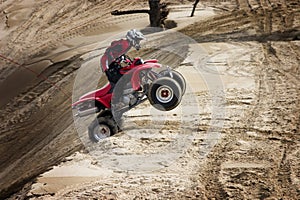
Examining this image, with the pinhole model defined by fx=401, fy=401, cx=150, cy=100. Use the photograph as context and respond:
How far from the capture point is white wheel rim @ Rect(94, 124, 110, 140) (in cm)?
643

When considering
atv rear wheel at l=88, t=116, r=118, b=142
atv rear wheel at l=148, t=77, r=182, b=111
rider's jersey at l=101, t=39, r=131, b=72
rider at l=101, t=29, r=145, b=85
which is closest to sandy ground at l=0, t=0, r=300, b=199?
atv rear wheel at l=88, t=116, r=118, b=142

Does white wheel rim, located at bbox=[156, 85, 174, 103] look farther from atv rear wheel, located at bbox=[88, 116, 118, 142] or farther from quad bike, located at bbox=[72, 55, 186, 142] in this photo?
atv rear wheel, located at bbox=[88, 116, 118, 142]

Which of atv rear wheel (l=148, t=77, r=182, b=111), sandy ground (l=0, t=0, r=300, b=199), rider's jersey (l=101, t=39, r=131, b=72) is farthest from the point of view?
rider's jersey (l=101, t=39, r=131, b=72)

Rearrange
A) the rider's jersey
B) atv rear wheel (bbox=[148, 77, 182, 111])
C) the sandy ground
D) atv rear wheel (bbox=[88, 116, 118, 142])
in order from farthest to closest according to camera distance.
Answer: atv rear wheel (bbox=[88, 116, 118, 142]), the rider's jersey, atv rear wheel (bbox=[148, 77, 182, 111]), the sandy ground

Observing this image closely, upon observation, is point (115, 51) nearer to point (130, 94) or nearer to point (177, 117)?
point (130, 94)

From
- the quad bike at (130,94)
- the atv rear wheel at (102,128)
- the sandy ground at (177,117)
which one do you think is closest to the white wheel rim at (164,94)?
the quad bike at (130,94)

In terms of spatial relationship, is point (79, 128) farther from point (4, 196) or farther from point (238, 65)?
point (238, 65)

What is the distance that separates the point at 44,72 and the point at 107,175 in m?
6.19

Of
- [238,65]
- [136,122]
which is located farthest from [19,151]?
[238,65]

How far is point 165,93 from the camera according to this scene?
6.12 meters

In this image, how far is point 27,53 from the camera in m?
12.1

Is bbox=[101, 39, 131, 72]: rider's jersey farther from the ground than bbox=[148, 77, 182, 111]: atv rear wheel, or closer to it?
farther from the ground

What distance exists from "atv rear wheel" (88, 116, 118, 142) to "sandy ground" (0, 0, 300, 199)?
0.21 m

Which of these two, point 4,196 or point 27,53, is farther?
point 27,53
